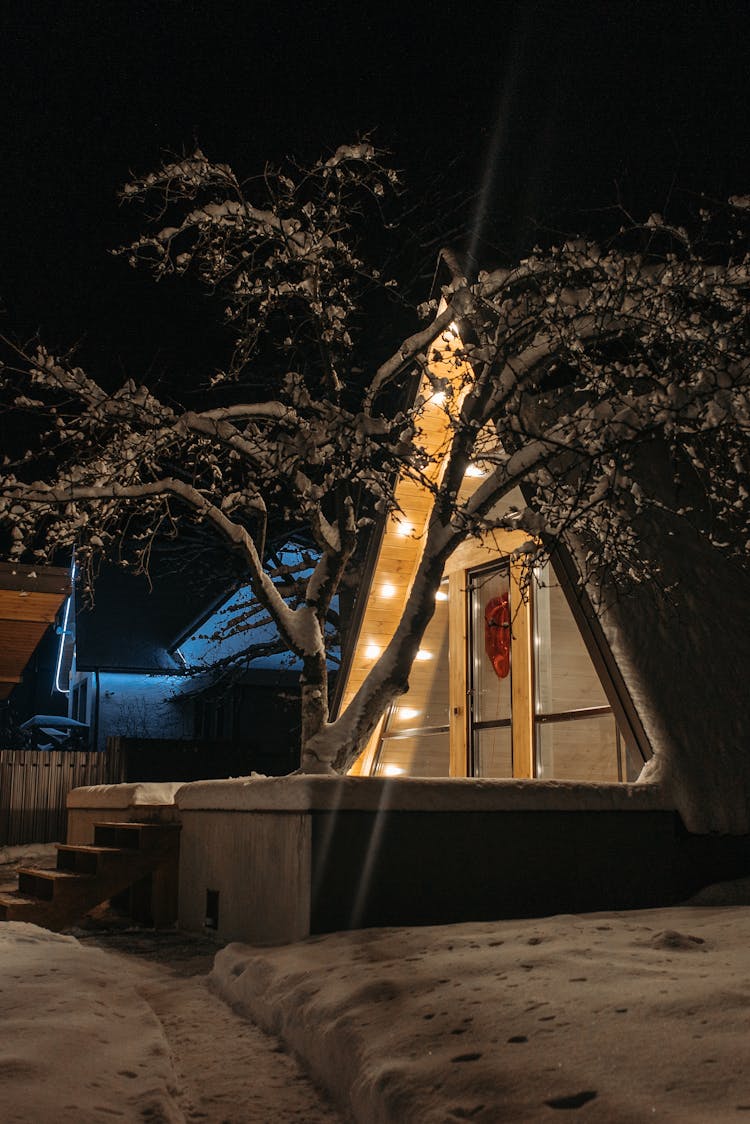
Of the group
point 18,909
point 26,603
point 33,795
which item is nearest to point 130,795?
point 18,909

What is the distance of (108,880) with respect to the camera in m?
7.23

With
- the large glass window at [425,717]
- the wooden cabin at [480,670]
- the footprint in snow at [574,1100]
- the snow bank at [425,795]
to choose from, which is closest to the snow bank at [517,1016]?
the footprint in snow at [574,1100]

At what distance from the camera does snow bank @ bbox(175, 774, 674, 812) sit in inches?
219

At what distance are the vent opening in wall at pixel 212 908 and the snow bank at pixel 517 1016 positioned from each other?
1.51m

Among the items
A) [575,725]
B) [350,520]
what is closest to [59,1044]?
[350,520]

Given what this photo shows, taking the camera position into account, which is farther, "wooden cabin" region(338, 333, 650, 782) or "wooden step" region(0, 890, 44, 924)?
"wooden cabin" region(338, 333, 650, 782)

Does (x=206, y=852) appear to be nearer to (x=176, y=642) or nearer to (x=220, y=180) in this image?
(x=220, y=180)

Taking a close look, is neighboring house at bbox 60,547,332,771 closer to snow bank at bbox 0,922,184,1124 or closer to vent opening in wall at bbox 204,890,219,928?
vent opening in wall at bbox 204,890,219,928

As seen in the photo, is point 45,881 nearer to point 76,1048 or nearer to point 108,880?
point 108,880

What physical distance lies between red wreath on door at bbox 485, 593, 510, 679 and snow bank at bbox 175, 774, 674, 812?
407cm

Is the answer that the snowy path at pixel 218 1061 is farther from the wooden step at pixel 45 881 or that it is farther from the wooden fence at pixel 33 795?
the wooden fence at pixel 33 795

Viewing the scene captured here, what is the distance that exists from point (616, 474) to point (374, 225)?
1156 cm

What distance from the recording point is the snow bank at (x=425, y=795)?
555cm

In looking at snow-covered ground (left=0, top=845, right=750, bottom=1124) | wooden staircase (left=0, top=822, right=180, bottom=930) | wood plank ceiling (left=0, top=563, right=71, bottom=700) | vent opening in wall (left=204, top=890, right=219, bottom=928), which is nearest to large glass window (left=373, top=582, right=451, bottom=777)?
wood plank ceiling (left=0, top=563, right=71, bottom=700)
